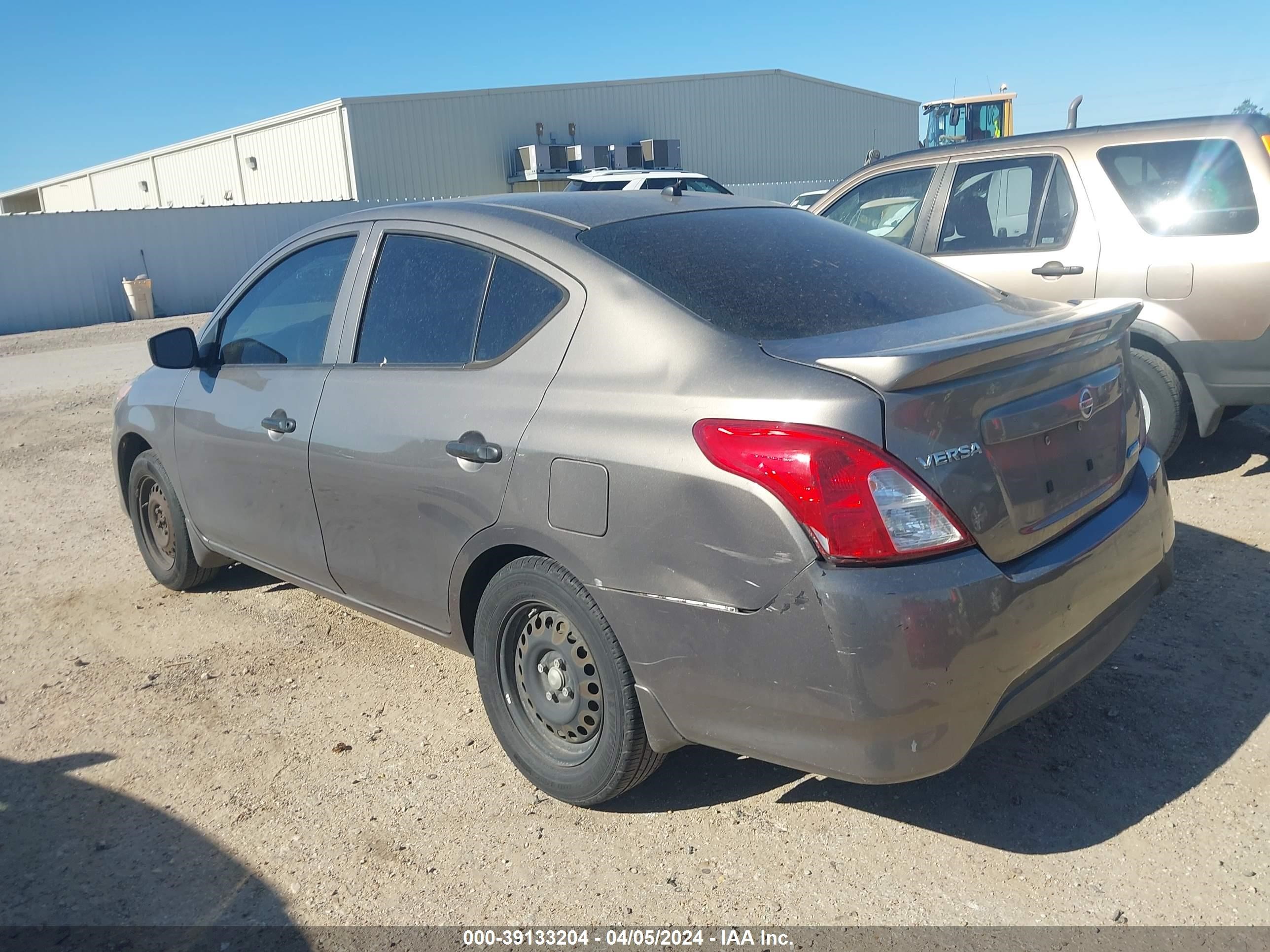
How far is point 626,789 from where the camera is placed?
120 inches

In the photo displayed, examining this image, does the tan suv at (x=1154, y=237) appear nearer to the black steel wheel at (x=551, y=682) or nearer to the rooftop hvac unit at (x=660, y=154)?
the black steel wheel at (x=551, y=682)

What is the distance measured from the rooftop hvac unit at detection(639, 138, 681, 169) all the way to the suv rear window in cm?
2707

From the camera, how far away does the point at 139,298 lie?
2289cm

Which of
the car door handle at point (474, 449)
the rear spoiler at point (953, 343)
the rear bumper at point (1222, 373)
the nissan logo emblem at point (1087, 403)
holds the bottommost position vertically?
Answer: the rear bumper at point (1222, 373)

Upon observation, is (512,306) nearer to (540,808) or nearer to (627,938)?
(540,808)

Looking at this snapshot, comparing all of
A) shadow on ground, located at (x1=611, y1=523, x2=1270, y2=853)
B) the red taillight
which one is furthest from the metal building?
the red taillight

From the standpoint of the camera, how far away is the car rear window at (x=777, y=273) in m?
2.99

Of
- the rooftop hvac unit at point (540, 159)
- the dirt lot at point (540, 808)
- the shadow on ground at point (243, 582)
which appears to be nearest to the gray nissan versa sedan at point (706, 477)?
the dirt lot at point (540, 808)

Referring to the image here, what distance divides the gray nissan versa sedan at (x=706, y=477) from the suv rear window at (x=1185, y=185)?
8.51 feet

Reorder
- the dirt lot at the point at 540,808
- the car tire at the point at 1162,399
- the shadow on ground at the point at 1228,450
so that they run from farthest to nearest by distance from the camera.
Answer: the shadow on ground at the point at 1228,450 → the car tire at the point at 1162,399 → the dirt lot at the point at 540,808

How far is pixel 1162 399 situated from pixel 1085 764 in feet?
10.2

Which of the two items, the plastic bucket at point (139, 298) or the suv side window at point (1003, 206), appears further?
the plastic bucket at point (139, 298)

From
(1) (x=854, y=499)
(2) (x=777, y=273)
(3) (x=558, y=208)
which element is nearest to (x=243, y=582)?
(3) (x=558, y=208)

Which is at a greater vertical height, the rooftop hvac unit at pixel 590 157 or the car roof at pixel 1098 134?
the rooftop hvac unit at pixel 590 157
